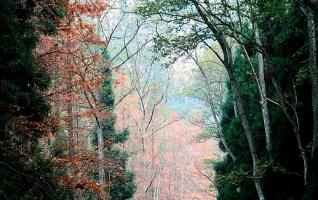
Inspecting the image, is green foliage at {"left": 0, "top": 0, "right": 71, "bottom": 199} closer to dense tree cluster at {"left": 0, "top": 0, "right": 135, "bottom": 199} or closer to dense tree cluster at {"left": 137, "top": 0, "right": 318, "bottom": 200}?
dense tree cluster at {"left": 0, "top": 0, "right": 135, "bottom": 199}

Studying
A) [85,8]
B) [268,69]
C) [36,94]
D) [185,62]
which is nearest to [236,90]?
[268,69]

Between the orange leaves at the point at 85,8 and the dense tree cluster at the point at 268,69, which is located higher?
the orange leaves at the point at 85,8

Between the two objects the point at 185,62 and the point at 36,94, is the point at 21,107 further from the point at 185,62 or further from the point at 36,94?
the point at 185,62

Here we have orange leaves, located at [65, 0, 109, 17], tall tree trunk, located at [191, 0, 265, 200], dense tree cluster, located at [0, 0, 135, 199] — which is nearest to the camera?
dense tree cluster, located at [0, 0, 135, 199]

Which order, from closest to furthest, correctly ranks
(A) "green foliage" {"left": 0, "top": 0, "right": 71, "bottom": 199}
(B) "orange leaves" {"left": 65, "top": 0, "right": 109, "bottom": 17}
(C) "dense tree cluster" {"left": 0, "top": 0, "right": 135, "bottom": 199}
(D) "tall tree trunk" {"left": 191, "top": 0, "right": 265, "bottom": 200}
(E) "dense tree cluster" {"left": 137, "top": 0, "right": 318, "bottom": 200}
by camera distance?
(A) "green foliage" {"left": 0, "top": 0, "right": 71, "bottom": 199} < (C) "dense tree cluster" {"left": 0, "top": 0, "right": 135, "bottom": 199} < (E) "dense tree cluster" {"left": 137, "top": 0, "right": 318, "bottom": 200} < (D) "tall tree trunk" {"left": 191, "top": 0, "right": 265, "bottom": 200} < (B) "orange leaves" {"left": 65, "top": 0, "right": 109, "bottom": 17}

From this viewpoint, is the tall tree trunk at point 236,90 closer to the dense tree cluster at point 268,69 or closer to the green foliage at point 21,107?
the dense tree cluster at point 268,69

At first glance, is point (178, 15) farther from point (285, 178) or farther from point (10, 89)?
point (285, 178)

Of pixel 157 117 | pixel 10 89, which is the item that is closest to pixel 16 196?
pixel 10 89

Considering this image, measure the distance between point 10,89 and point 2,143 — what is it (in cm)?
95

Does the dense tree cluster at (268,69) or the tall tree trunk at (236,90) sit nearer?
the dense tree cluster at (268,69)

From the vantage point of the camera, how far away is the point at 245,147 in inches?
386

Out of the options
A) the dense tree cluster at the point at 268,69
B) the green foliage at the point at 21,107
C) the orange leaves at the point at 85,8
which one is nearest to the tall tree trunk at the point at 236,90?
the dense tree cluster at the point at 268,69

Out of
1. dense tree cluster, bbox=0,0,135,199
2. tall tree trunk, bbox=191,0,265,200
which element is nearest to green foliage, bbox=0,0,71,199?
dense tree cluster, bbox=0,0,135,199

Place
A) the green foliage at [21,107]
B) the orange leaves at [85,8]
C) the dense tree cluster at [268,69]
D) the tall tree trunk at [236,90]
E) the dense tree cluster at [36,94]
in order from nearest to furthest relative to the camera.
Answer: the green foliage at [21,107]
the dense tree cluster at [36,94]
the dense tree cluster at [268,69]
the tall tree trunk at [236,90]
the orange leaves at [85,8]
